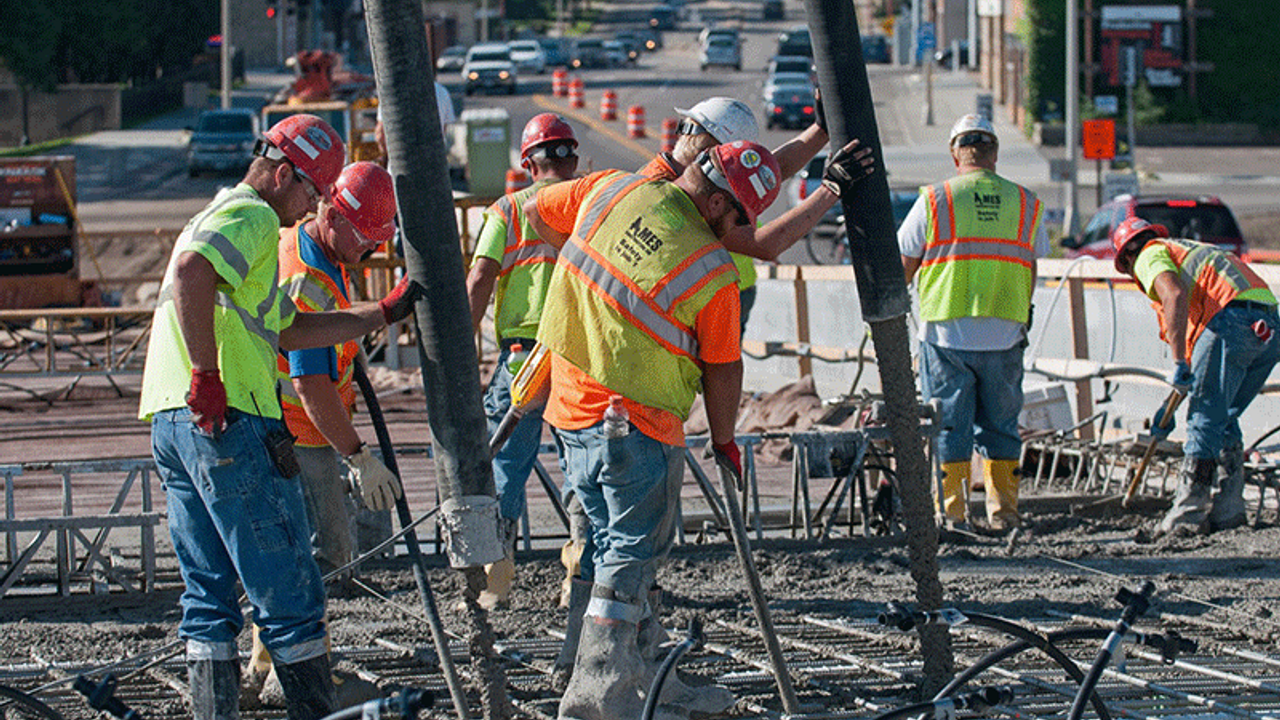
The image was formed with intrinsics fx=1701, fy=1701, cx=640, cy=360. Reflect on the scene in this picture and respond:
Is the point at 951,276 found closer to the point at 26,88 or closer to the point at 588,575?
the point at 588,575

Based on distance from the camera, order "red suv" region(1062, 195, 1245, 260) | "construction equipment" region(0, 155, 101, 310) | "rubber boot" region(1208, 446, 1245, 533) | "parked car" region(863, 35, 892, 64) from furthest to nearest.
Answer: "parked car" region(863, 35, 892, 64) → "red suv" region(1062, 195, 1245, 260) → "construction equipment" region(0, 155, 101, 310) → "rubber boot" region(1208, 446, 1245, 533)

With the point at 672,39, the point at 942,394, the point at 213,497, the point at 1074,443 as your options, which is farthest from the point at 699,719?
the point at 672,39

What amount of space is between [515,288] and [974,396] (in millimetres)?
2883

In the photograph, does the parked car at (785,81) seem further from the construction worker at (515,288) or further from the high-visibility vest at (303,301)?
the high-visibility vest at (303,301)

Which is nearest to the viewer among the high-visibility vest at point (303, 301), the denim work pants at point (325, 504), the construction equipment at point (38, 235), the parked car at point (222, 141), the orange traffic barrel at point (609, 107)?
the high-visibility vest at point (303, 301)

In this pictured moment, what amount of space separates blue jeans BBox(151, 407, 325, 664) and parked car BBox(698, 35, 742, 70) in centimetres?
6440

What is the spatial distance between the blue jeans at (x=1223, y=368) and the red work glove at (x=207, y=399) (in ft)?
18.9

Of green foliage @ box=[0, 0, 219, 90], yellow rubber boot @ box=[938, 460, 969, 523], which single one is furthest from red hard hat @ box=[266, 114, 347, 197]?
green foliage @ box=[0, 0, 219, 90]

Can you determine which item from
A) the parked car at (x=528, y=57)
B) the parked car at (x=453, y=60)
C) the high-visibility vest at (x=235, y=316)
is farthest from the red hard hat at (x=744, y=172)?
the parked car at (x=453, y=60)

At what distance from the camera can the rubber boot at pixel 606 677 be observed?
17.5 feet

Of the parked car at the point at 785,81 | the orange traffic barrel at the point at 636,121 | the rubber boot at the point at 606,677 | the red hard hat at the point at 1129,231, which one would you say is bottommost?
the rubber boot at the point at 606,677

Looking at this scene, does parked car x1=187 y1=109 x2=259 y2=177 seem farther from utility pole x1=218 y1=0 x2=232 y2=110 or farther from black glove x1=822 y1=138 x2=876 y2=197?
black glove x1=822 y1=138 x2=876 y2=197

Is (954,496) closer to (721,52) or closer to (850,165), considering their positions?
(850,165)

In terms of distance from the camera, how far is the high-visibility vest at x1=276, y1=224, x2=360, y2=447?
19.9ft
